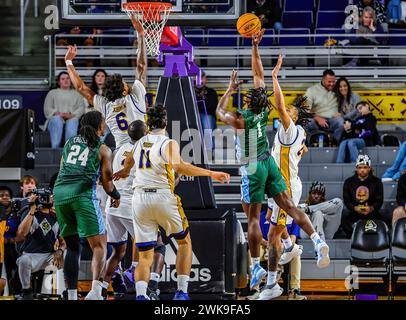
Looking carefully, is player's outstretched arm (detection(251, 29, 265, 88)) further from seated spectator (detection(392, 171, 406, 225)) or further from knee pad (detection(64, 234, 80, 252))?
seated spectator (detection(392, 171, 406, 225))

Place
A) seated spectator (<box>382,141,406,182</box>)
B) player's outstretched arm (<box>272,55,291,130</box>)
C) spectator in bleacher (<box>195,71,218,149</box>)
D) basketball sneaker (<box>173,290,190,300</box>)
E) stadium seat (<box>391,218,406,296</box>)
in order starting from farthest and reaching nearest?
spectator in bleacher (<box>195,71,218,149</box>), seated spectator (<box>382,141,406,182</box>), stadium seat (<box>391,218,406,296</box>), player's outstretched arm (<box>272,55,291,130</box>), basketball sneaker (<box>173,290,190,300</box>)

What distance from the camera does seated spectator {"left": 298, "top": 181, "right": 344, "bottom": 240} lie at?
655 inches

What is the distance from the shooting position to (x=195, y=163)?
1406 centimetres

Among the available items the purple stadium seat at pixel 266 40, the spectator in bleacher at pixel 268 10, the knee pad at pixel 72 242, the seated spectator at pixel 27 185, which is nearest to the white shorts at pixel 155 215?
the knee pad at pixel 72 242

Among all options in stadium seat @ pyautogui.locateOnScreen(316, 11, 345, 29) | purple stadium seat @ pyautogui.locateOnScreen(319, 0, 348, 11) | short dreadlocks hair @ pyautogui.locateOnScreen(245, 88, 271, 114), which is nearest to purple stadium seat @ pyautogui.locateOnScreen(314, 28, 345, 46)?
stadium seat @ pyautogui.locateOnScreen(316, 11, 345, 29)

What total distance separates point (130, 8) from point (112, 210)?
2568mm

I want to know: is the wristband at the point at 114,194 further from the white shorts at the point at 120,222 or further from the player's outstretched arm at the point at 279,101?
the player's outstretched arm at the point at 279,101

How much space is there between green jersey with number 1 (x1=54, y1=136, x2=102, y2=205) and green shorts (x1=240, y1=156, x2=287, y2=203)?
69.7 inches

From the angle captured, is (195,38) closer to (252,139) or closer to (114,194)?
(252,139)

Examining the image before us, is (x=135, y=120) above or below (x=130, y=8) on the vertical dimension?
below

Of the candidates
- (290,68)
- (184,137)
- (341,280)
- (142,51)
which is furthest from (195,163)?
(290,68)

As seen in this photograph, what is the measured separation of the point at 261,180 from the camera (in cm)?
1328

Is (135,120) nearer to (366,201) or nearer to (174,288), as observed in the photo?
(174,288)

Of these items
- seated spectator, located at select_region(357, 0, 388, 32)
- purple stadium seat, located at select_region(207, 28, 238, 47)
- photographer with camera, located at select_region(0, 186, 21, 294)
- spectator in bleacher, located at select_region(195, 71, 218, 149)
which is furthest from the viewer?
purple stadium seat, located at select_region(207, 28, 238, 47)
